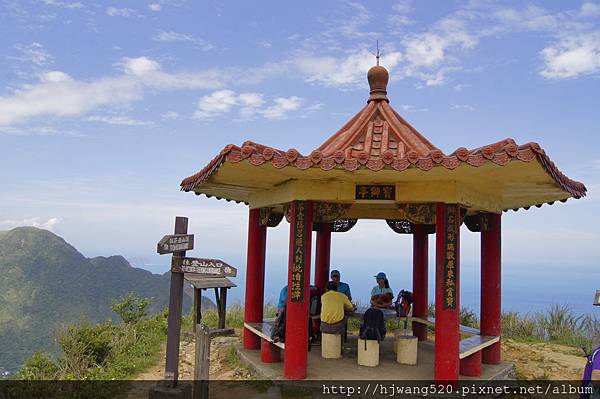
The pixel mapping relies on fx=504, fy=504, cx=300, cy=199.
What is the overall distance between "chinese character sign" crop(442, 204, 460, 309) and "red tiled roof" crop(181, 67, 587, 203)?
3.35ft

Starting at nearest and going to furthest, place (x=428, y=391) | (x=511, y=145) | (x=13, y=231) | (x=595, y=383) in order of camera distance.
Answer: (x=595, y=383) → (x=511, y=145) → (x=428, y=391) → (x=13, y=231)

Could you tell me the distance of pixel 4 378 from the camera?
318 inches

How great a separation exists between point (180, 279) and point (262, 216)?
3.05m

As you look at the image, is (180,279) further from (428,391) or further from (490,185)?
(490,185)

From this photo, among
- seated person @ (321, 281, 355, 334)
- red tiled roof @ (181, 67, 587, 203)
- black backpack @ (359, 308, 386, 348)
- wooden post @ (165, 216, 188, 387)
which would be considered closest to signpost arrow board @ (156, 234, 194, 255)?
wooden post @ (165, 216, 188, 387)

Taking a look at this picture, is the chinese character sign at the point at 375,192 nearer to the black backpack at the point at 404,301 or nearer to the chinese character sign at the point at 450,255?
the chinese character sign at the point at 450,255

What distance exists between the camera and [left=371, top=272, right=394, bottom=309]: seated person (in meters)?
10.1

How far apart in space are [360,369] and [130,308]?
28.4ft

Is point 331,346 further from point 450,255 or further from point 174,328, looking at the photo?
point 174,328

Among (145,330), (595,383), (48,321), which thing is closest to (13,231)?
(48,321)

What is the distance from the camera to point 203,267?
6328 millimetres

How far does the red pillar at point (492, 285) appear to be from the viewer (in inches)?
350

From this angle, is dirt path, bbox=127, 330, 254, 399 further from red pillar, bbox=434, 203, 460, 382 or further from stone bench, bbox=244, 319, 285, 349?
red pillar, bbox=434, 203, 460, 382

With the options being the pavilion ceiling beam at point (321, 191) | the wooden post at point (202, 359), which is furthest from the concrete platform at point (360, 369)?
the pavilion ceiling beam at point (321, 191)
